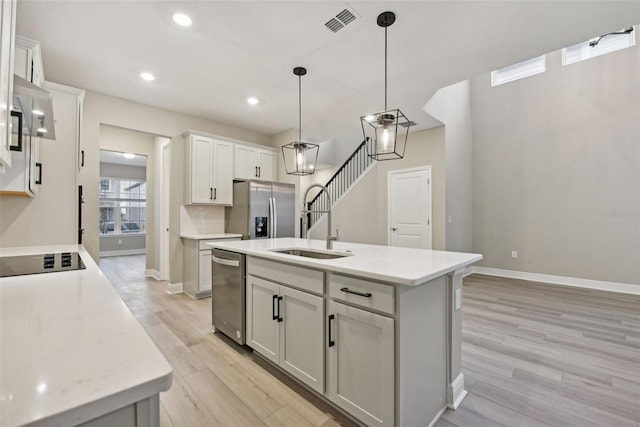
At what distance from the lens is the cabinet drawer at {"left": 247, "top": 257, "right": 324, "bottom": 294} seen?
1883mm

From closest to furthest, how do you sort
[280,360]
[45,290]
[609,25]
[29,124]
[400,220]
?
[45,290] < [29,124] < [280,360] < [609,25] < [400,220]

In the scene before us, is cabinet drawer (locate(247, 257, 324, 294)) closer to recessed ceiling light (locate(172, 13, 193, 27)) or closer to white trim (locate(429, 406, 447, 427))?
white trim (locate(429, 406, 447, 427))

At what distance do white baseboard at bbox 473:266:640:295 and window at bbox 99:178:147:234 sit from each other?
9.32 meters

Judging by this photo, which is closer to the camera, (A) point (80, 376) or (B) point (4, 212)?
A: (A) point (80, 376)

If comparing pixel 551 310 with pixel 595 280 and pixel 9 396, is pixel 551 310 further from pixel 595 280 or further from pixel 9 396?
pixel 9 396

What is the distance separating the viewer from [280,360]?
7.18 ft

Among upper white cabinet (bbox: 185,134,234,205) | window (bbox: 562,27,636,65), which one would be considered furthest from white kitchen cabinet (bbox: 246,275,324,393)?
window (bbox: 562,27,636,65)

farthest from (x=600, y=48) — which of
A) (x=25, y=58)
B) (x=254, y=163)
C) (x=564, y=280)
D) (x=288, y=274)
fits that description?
(x=25, y=58)

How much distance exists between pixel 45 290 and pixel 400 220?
204 inches

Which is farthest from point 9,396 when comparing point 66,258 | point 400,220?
point 400,220

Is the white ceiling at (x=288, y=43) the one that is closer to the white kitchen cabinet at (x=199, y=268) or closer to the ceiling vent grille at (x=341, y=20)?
the ceiling vent grille at (x=341, y=20)

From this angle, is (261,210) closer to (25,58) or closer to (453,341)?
(25,58)

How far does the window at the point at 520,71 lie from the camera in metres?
5.47

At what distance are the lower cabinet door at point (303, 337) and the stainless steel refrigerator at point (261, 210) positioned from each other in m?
2.54
